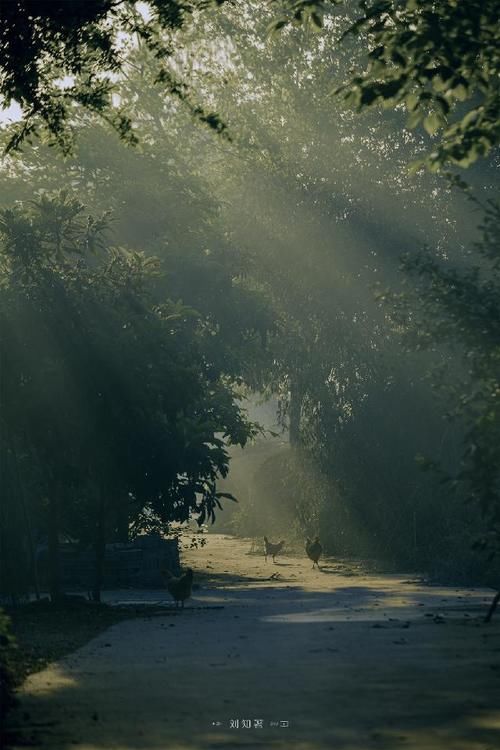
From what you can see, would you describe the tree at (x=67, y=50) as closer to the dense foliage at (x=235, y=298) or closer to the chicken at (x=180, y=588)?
the dense foliage at (x=235, y=298)

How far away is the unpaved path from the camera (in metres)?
8.59

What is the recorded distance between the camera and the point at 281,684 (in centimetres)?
1104

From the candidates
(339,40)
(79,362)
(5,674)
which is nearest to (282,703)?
(5,674)

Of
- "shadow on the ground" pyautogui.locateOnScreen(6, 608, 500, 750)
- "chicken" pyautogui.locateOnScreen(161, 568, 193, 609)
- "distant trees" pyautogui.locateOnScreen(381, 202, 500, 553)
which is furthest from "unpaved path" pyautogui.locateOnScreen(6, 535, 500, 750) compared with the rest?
"chicken" pyautogui.locateOnScreen(161, 568, 193, 609)

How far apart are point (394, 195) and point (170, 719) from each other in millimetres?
32041

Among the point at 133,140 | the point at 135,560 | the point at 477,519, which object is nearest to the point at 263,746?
the point at 133,140

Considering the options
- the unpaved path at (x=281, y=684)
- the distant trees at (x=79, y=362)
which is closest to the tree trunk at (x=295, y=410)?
the distant trees at (x=79, y=362)

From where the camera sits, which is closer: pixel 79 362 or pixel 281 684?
pixel 281 684

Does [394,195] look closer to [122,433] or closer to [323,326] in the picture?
[323,326]

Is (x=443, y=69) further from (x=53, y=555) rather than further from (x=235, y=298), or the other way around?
(x=235, y=298)

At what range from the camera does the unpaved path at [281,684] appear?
8594mm

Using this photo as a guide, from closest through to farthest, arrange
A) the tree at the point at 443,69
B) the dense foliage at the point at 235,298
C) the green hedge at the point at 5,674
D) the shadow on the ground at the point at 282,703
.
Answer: the shadow on the ground at the point at 282,703, the green hedge at the point at 5,674, the tree at the point at 443,69, the dense foliage at the point at 235,298

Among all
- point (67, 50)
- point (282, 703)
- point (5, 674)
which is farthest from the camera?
point (67, 50)

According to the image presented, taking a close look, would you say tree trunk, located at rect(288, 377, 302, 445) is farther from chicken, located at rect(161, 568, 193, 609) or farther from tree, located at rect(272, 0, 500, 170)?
tree, located at rect(272, 0, 500, 170)
